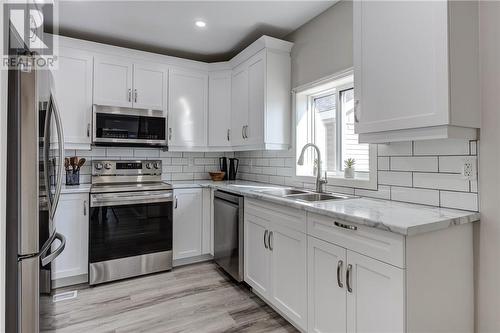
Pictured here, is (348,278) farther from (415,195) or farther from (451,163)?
(451,163)

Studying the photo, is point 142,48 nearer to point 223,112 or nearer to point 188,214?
point 223,112

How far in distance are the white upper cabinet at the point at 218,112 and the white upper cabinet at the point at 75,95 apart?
1.31 m

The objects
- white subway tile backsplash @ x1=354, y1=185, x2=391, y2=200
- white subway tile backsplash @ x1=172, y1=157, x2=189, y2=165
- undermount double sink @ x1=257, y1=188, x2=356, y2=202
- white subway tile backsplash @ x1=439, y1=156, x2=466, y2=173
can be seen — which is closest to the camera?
white subway tile backsplash @ x1=439, y1=156, x2=466, y2=173

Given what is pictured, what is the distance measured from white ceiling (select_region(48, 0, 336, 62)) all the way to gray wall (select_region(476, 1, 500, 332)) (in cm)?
124

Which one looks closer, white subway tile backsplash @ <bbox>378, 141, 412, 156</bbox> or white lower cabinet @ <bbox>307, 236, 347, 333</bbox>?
white lower cabinet @ <bbox>307, 236, 347, 333</bbox>

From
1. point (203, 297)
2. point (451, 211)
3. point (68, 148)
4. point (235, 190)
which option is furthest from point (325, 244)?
point (68, 148)

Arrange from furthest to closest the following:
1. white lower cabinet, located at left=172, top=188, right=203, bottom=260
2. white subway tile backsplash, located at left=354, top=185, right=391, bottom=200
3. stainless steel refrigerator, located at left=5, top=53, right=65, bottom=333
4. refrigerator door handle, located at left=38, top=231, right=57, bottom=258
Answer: white lower cabinet, located at left=172, top=188, right=203, bottom=260
white subway tile backsplash, located at left=354, top=185, right=391, bottom=200
refrigerator door handle, located at left=38, top=231, right=57, bottom=258
stainless steel refrigerator, located at left=5, top=53, right=65, bottom=333

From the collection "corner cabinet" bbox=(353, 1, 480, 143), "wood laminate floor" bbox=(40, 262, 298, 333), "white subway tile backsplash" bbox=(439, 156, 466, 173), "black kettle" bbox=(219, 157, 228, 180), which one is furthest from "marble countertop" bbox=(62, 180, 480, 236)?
"black kettle" bbox=(219, 157, 228, 180)

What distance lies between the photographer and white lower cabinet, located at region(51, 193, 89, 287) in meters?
2.57

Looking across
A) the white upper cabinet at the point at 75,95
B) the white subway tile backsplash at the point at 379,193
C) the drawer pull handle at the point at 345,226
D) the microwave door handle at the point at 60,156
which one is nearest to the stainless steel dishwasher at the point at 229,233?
the white subway tile backsplash at the point at 379,193

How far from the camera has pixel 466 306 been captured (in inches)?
58.3

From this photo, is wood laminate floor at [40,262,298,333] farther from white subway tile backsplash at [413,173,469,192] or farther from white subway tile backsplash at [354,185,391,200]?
white subway tile backsplash at [413,173,469,192]

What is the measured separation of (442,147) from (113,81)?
3031mm

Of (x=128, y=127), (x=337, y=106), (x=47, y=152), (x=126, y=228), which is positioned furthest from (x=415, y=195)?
(x=128, y=127)
